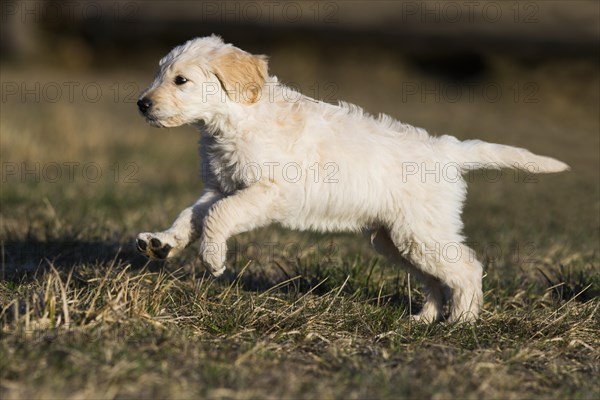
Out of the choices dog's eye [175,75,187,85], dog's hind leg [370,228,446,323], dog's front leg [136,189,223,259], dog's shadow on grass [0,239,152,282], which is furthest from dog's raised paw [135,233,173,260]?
dog's hind leg [370,228,446,323]

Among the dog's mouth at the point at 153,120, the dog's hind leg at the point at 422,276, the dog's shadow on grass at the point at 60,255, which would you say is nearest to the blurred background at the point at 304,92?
the dog's shadow on grass at the point at 60,255

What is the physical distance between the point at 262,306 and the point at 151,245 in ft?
2.11

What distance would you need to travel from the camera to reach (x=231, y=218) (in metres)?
4.13

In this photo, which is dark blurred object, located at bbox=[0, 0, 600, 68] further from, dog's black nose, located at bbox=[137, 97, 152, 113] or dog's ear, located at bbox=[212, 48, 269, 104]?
dog's black nose, located at bbox=[137, 97, 152, 113]

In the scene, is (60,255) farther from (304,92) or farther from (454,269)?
(304,92)

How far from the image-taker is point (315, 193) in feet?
14.6

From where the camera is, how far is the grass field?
10.7 feet

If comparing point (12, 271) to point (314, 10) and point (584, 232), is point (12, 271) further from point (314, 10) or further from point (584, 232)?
point (314, 10)

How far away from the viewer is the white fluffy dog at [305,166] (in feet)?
13.9

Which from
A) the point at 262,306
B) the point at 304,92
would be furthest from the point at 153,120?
the point at 304,92

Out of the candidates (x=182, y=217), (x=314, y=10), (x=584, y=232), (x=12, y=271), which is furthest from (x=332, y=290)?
(x=314, y=10)

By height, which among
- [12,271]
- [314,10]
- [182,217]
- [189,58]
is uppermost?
[314,10]

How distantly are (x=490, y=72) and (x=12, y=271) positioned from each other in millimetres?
15263

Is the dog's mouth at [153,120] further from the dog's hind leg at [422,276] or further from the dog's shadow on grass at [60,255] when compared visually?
the dog's hind leg at [422,276]
